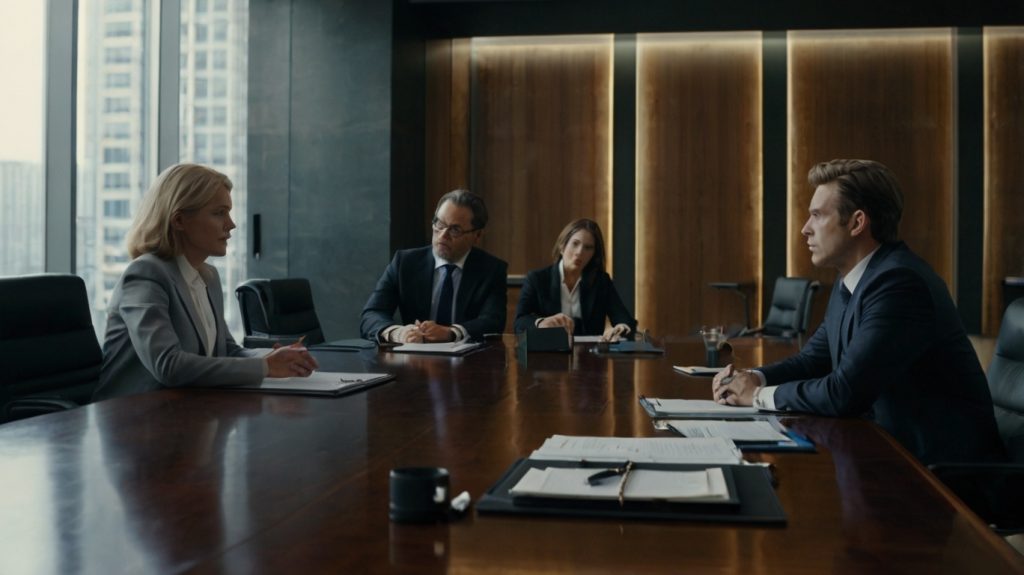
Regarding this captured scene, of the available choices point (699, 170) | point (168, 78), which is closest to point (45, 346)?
point (168, 78)

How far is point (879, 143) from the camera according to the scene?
7684 millimetres

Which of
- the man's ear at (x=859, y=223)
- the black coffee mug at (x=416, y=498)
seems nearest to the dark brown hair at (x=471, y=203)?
the man's ear at (x=859, y=223)

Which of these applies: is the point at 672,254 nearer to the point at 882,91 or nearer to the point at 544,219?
the point at 544,219

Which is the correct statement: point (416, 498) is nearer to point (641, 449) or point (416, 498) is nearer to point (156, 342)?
point (641, 449)

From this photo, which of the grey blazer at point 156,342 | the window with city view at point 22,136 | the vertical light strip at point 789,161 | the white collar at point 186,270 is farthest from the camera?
the vertical light strip at point 789,161

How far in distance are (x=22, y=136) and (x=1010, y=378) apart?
4.58 m

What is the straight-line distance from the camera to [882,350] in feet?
7.20

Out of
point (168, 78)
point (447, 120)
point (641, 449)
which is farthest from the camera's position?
point (447, 120)

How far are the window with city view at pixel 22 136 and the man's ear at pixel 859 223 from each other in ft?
13.3

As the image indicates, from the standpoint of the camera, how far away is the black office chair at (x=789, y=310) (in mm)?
6246

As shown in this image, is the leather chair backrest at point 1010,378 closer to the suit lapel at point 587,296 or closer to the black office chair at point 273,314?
the black office chair at point 273,314

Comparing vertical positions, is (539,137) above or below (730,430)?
above

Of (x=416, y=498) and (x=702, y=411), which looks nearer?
(x=416, y=498)

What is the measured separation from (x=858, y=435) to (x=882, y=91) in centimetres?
650
